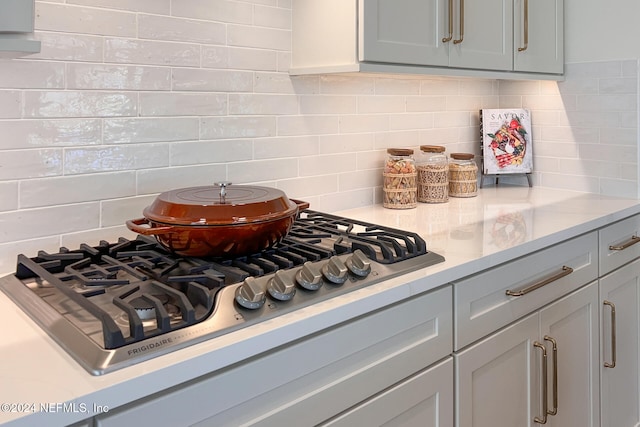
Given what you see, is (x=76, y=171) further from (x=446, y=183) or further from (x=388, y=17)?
(x=446, y=183)

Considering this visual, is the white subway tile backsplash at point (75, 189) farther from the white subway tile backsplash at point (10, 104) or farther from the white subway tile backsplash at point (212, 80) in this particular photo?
the white subway tile backsplash at point (212, 80)

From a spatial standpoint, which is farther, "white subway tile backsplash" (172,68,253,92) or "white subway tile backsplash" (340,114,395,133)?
"white subway tile backsplash" (340,114,395,133)

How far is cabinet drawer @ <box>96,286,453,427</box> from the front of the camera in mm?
866

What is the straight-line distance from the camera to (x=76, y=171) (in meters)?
1.43

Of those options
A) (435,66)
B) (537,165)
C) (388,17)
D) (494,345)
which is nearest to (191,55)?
(388,17)

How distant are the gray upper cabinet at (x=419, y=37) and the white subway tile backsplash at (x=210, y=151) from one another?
313 millimetres

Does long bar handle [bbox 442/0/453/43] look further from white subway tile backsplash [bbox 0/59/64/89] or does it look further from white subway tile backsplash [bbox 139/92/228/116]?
white subway tile backsplash [bbox 0/59/64/89]

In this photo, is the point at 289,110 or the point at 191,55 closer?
the point at 191,55

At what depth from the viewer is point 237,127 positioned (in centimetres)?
174

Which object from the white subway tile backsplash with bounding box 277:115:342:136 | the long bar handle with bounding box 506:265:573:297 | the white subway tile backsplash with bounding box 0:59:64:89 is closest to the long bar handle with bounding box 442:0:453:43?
the white subway tile backsplash with bounding box 277:115:342:136

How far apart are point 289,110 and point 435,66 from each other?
0.49m

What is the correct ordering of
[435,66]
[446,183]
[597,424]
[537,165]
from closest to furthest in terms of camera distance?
[435,66] → [597,424] → [446,183] → [537,165]

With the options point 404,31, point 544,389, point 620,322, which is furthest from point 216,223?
point 620,322

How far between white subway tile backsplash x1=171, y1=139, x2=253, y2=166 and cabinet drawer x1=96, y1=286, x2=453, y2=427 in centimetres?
77
